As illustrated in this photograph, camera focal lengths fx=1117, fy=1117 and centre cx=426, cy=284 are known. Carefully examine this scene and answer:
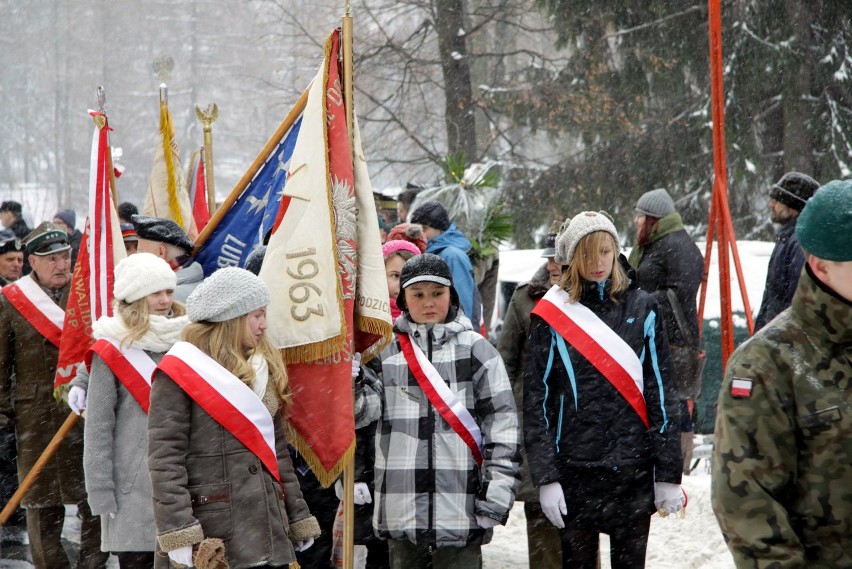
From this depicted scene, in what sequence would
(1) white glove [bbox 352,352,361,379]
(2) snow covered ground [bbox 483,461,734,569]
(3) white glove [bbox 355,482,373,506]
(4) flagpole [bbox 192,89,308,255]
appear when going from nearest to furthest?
(1) white glove [bbox 352,352,361,379] < (3) white glove [bbox 355,482,373,506] < (4) flagpole [bbox 192,89,308,255] < (2) snow covered ground [bbox 483,461,734,569]

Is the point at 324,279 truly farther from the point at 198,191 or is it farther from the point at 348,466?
the point at 198,191

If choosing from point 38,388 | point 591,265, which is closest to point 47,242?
point 38,388

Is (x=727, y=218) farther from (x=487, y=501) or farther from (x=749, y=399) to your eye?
(x=749, y=399)

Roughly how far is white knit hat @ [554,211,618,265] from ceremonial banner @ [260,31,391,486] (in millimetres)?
850

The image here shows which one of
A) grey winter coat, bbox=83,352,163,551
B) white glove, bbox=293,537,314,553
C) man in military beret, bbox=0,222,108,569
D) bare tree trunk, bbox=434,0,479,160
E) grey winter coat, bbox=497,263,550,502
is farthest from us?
bare tree trunk, bbox=434,0,479,160

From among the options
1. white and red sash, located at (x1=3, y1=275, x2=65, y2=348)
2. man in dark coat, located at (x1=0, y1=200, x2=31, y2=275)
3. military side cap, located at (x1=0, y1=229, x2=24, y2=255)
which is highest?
man in dark coat, located at (x1=0, y1=200, x2=31, y2=275)

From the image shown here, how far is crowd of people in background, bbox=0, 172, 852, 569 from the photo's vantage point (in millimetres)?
2520

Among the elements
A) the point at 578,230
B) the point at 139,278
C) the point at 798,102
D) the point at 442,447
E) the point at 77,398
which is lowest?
the point at 442,447

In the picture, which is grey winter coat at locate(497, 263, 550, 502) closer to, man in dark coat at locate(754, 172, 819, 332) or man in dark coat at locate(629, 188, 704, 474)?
man in dark coat at locate(754, 172, 819, 332)

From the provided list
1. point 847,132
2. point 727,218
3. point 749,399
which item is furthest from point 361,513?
point 847,132

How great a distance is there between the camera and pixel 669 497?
4555 mm

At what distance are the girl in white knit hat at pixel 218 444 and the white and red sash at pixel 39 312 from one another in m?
2.63

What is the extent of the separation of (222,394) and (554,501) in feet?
4.79

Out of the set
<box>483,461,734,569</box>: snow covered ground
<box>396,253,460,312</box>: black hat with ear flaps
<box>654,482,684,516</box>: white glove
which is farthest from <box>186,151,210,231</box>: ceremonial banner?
<box>654,482,684,516</box>: white glove
